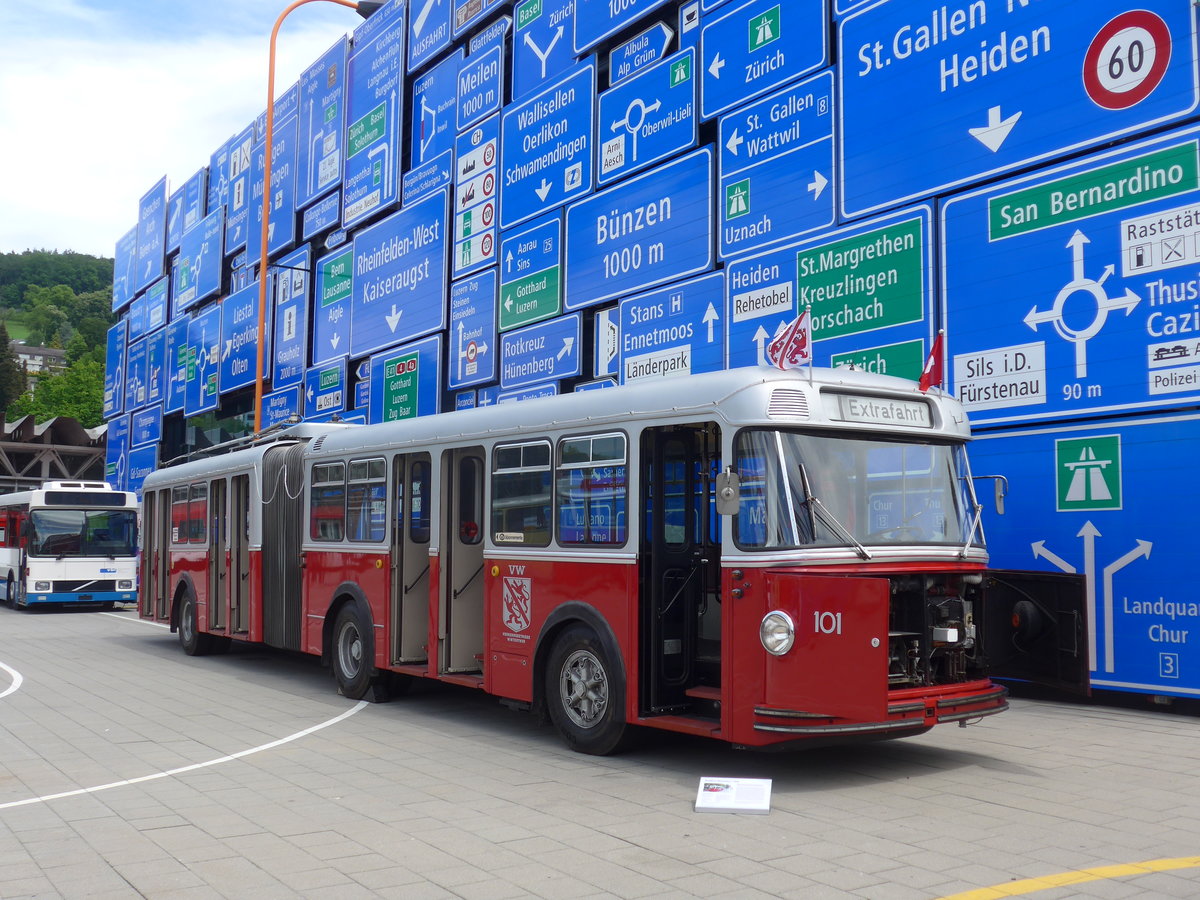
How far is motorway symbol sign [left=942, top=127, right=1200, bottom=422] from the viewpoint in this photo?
10.3 metres

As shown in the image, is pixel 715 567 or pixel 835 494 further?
pixel 715 567

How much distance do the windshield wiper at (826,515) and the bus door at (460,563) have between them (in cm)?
395

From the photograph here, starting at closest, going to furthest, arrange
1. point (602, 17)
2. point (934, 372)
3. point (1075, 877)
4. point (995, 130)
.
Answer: point (1075, 877) → point (934, 372) → point (995, 130) → point (602, 17)

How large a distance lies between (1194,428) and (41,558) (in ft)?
77.5

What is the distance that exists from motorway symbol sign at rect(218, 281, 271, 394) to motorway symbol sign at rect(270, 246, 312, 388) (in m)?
0.72

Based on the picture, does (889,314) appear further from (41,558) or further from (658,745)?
(41,558)

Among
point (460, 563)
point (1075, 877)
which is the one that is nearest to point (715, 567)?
point (460, 563)

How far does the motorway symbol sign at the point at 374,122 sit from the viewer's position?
80.9 ft

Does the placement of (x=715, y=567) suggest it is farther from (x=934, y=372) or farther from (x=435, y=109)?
(x=435, y=109)

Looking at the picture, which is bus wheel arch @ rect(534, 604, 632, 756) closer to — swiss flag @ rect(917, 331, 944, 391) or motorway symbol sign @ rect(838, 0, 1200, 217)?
swiss flag @ rect(917, 331, 944, 391)

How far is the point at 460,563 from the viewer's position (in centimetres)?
1084

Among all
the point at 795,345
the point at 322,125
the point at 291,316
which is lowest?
the point at 795,345

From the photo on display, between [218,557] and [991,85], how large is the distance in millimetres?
11389

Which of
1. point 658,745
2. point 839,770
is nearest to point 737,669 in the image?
point 839,770
